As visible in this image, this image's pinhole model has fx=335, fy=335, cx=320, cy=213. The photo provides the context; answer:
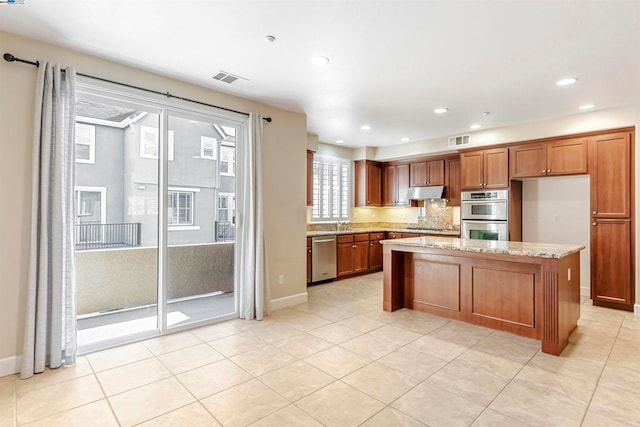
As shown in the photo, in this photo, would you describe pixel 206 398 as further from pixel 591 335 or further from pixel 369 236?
pixel 369 236

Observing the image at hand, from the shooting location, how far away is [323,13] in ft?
7.72

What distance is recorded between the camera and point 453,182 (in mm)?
6586

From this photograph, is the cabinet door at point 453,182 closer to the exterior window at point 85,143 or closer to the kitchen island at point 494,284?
the kitchen island at point 494,284

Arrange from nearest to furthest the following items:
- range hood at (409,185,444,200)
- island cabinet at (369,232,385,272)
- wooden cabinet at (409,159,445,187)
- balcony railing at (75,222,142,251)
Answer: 1. balcony railing at (75,222,142,251)
2. range hood at (409,185,444,200)
3. wooden cabinet at (409,159,445,187)
4. island cabinet at (369,232,385,272)

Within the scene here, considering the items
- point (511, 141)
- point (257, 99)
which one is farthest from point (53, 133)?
point (511, 141)

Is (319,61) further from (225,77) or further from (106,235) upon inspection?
(106,235)

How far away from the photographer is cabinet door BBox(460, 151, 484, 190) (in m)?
5.79

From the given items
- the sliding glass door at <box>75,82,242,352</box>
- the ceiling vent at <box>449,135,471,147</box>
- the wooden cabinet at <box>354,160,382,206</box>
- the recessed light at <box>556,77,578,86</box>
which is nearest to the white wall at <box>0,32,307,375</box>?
the sliding glass door at <box>75,82,242,352</box>

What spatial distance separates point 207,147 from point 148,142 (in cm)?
66

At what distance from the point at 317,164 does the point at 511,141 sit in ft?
11.5

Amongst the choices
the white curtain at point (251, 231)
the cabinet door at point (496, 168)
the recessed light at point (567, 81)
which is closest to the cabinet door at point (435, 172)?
the cabinet door at point (496, 168)

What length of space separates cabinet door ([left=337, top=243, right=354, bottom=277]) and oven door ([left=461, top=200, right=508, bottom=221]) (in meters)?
2.17

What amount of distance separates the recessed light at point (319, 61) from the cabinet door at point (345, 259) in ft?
12.4

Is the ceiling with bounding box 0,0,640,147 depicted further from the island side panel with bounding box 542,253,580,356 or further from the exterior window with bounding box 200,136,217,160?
the island side panel with bounding box 542,253,580,356
